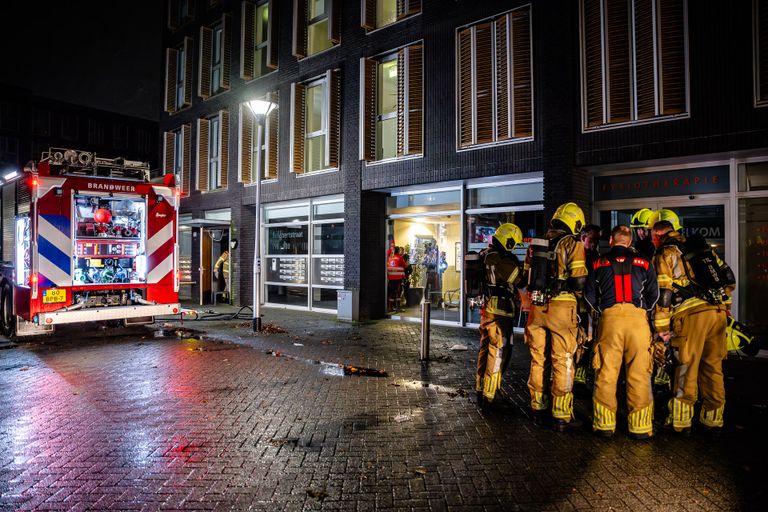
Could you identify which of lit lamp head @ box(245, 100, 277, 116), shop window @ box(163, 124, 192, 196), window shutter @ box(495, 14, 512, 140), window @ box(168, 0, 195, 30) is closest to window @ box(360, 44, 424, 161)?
window shutter @ box(495, 14, 512, 140)

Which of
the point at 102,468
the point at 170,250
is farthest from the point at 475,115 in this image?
the point at 102,468

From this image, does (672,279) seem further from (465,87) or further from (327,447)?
(465,87)

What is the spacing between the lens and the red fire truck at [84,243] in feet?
30.5

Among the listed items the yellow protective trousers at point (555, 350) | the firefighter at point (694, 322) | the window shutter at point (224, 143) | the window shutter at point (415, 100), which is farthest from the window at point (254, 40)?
the firefighter at point (694, 322)

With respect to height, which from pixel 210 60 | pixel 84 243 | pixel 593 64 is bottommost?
pixel 84 243

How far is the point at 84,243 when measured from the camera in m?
9.89

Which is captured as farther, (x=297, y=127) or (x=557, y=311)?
(x=297, y=127)

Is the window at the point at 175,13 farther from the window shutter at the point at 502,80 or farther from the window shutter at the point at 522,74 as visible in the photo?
the window shutter at the point at 522,74

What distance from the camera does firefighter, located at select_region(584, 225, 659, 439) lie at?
4.89 meters

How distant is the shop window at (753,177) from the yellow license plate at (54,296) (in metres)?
12.1

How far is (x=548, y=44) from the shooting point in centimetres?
1016

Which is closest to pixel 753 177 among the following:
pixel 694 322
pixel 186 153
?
pixel 694 322

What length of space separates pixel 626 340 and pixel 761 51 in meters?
6.16

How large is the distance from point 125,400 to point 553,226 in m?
5.40
